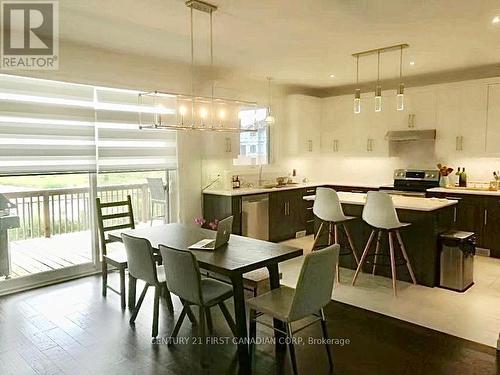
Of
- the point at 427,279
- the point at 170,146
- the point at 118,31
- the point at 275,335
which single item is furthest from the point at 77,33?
the point at 427,279

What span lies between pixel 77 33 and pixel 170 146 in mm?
1900

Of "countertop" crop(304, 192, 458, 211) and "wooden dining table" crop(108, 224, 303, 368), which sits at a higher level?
"countertop" crop(304, 192, 458, 211)

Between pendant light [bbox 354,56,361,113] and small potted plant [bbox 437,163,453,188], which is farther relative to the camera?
small potted plant [bbox 437,163,453,188]

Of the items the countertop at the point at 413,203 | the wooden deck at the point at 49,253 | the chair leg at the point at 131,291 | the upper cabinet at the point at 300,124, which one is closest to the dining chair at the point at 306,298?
the chair leg at the point at 131,291

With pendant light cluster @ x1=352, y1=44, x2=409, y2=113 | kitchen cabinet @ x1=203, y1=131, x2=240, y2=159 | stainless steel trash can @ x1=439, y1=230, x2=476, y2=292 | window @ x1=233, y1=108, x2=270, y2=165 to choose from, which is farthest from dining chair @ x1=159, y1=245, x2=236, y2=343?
window @ x1=233, y1=108, x2=270, y2=165

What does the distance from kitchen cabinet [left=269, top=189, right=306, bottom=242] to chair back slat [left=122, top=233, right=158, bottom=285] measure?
10.6 ft

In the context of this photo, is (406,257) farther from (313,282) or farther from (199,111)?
(199,111)

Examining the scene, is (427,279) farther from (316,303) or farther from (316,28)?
(316,28)

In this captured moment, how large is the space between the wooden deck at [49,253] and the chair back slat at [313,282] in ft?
11.2

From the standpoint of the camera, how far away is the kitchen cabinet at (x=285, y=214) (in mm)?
6305

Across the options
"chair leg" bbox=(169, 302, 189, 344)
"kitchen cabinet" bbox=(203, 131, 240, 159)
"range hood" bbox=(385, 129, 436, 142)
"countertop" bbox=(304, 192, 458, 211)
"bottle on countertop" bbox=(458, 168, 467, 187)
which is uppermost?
"range hood" bbox=(385, 129, 436, 142)

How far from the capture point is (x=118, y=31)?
4055 millimetres

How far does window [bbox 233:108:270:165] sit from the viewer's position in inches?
266

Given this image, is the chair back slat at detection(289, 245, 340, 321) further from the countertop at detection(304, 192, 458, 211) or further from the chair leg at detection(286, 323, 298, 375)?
the countertop at detection(304, 192, 458, 211)
